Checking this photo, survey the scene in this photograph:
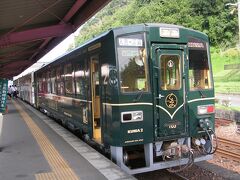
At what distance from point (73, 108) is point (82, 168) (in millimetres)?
3453

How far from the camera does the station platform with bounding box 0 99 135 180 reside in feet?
21.2

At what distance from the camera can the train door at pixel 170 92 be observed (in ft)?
23.1

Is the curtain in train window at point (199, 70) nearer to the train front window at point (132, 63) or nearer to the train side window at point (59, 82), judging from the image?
the train front window at point (132, 63)

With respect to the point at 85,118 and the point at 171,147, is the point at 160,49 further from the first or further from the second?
the point at 85,118

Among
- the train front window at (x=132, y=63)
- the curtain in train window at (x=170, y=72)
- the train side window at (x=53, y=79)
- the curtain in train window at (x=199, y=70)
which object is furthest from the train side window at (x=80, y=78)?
the train side window at (x=53, y=79)

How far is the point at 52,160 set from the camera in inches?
299

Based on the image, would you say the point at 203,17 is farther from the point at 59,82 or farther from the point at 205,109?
the point at 205,109

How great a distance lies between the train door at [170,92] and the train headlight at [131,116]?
0.38m

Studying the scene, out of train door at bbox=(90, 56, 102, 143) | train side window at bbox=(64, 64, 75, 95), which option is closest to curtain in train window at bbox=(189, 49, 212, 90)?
train door at bbox=(90, 56, 102, 143)

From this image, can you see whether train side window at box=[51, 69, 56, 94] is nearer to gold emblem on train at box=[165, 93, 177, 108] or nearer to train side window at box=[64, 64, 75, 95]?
train side window at box=[64, 64, 75, 95]

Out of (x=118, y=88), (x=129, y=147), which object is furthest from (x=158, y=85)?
(x=129, y=147)

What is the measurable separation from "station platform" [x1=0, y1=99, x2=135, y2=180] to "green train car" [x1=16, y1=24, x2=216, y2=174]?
0.44 metres

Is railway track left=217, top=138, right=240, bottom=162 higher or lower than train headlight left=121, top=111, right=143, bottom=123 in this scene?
lower

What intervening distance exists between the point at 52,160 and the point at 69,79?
10.7 feet
